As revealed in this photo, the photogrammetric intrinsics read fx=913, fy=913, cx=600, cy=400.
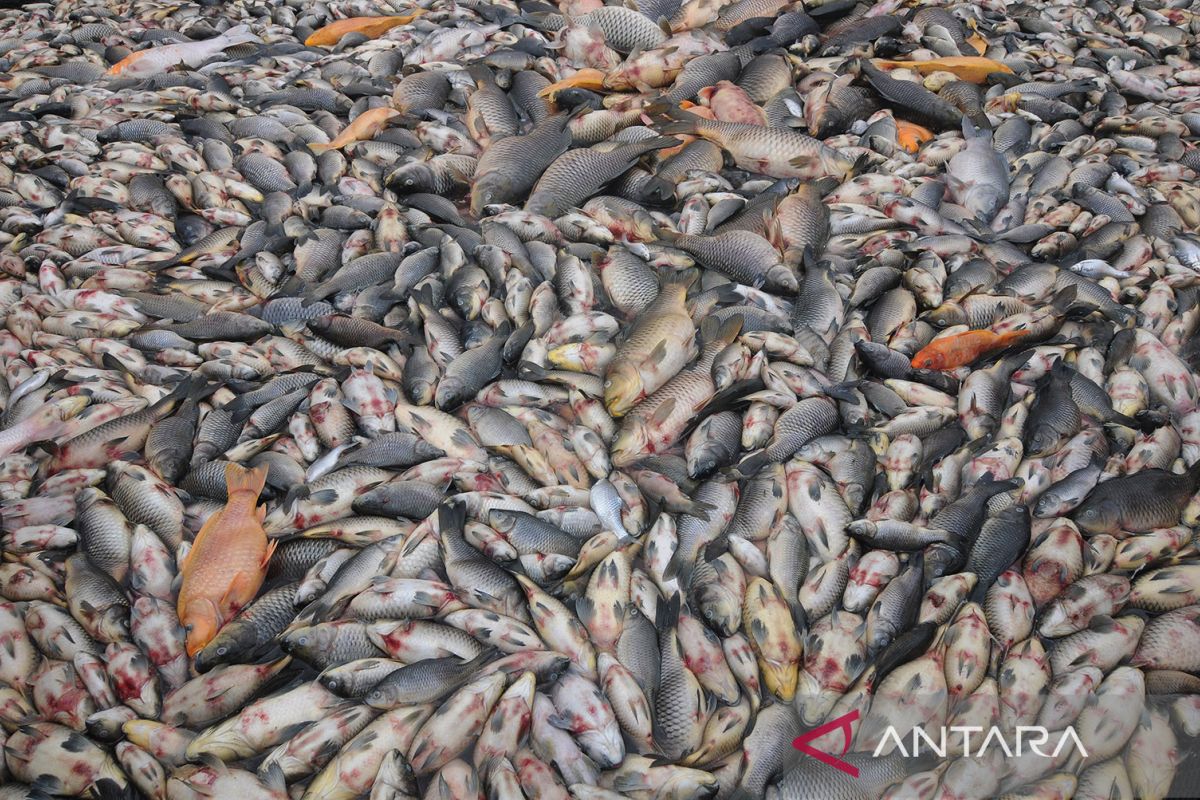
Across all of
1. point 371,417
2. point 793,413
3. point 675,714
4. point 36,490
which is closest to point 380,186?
point 371,417

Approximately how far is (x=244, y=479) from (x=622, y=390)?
137cm

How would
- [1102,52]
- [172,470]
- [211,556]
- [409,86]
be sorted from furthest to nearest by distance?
[1102,52], [409,86], [172,470], [211,556]

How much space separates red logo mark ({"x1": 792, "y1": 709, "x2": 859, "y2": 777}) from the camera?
7.86ft

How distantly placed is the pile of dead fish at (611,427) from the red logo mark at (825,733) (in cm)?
1

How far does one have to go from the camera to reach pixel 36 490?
10.8ft

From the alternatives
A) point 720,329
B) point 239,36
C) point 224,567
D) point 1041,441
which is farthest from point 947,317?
point 239,36

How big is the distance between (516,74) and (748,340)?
278cm

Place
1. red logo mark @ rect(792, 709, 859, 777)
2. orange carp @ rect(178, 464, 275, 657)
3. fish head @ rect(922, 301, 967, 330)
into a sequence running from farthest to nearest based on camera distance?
1. fish head @ rect(922, 301, 967, 330)
2. orange carp @ rect(178, 464, 275, 657)
3. red logo mark @ rect(792, 709, 859, 777)

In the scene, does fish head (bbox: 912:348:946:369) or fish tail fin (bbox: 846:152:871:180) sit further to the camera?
fish tail fin (bbox: 846:152:871:180)

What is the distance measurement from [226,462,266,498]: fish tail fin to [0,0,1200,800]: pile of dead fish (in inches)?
0.7

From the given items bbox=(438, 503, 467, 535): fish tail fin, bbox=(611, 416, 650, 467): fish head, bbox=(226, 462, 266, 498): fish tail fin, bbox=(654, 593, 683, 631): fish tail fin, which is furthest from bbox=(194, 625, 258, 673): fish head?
bbox=(611, 416, 650, 467): fish head

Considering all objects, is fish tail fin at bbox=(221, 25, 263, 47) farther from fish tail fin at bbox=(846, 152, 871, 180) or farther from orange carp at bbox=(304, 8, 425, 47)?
fish tail fin at bbox=(846, 152, 871, 180)

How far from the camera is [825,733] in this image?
2494mm

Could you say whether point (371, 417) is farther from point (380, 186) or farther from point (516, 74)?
point (516, 74)
